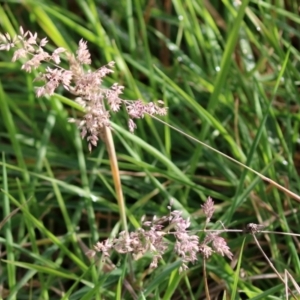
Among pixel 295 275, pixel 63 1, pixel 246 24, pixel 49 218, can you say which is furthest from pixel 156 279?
pixel 63 1

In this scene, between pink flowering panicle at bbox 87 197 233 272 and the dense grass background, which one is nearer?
pink flowering panicle at bbox 87 197 233 272

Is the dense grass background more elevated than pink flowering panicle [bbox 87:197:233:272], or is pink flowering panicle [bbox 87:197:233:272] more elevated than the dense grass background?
pink flowering panicle [bbox 87:197:233:272]

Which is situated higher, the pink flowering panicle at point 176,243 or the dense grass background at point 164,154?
the pink flowering panicle at point 176,243

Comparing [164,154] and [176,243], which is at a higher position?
[176,243]

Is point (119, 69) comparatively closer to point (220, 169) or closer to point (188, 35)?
point (188, 35)

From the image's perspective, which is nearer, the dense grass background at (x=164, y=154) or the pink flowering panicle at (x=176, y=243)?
the pink flowering panicle at (x=176, y=243)

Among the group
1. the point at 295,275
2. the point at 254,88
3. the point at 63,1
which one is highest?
the point at 63,1

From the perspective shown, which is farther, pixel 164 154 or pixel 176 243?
pixel 164 154

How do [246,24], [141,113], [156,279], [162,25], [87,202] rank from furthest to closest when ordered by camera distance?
[162,25], [246,24], [87,202], [156,279], [141,113]
